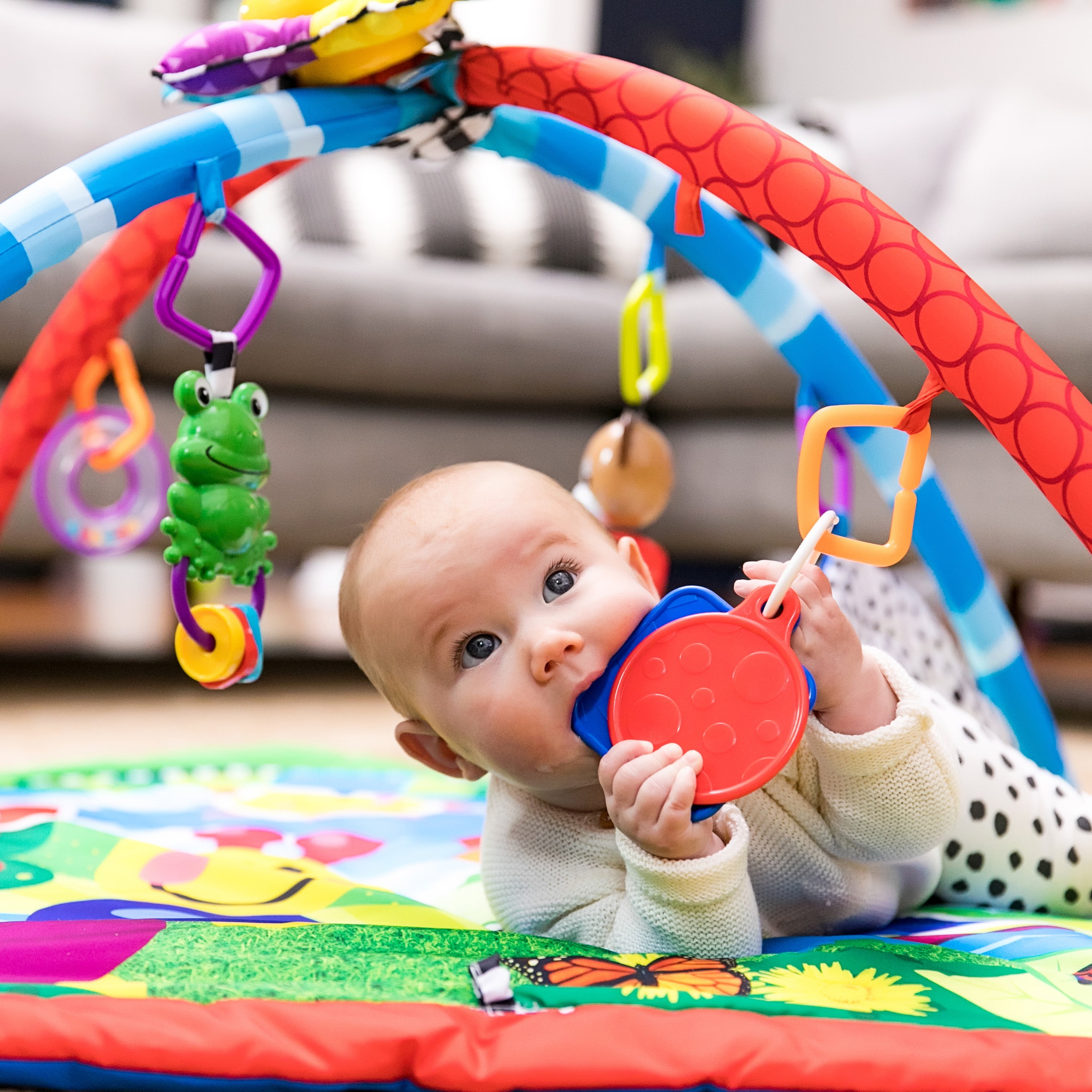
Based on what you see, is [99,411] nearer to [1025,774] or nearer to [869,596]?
[869,596]

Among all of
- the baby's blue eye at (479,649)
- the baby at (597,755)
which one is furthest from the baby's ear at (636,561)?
the baby's blue eye at (479,649)

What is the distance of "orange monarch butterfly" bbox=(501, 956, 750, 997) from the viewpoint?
1.70 feet

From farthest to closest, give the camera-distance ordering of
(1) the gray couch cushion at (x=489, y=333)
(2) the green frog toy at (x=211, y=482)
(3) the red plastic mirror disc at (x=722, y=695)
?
(1) the gray couch cushion at (x=489, y=333), (2) the green frog toy at (x=211, y=482), (3) the red plastic mirror disc at (x=722, y=695)

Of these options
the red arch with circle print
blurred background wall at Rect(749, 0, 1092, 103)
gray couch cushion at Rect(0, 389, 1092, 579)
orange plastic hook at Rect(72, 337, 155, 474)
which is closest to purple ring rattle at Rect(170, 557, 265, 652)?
orange plastic hook at Rect(72, 337, 155, 474)

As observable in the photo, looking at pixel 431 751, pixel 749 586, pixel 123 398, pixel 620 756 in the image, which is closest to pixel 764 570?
pixel 749 586

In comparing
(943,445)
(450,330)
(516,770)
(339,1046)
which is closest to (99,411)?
(516,770)

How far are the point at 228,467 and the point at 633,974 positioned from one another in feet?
1.10

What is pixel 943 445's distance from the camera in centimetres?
151

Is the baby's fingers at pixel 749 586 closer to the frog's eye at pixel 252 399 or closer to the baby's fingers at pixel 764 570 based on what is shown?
the baby's fingers at pixel 764 570

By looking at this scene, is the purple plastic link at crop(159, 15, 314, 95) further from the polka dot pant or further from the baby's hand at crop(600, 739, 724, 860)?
the polka dot pant

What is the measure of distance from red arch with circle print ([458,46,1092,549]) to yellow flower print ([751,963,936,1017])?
→ 209 mm

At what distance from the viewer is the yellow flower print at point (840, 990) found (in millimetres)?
513

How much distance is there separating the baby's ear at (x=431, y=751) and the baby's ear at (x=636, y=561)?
5.5 inches

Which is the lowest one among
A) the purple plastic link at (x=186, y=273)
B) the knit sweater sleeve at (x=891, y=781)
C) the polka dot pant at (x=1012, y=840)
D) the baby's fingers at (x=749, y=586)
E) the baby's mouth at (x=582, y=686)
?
the polka dot pant at (x=1012, y=840)
